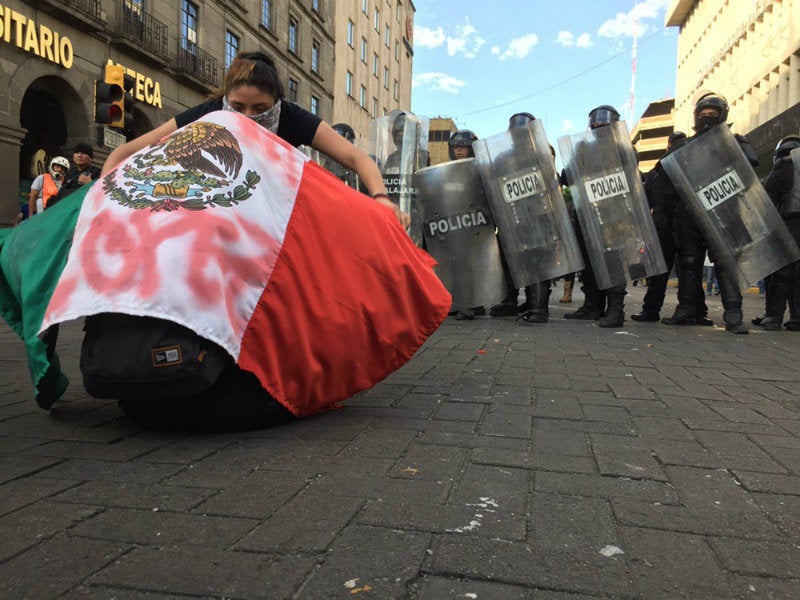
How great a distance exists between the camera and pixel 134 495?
1.71m

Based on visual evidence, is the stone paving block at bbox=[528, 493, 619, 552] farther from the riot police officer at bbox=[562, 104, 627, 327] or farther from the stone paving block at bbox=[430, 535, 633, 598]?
the riot police officer at bbox=[562, 104, 627, 327]

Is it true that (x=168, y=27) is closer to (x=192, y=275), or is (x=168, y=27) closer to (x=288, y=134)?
(x=288, y=134)

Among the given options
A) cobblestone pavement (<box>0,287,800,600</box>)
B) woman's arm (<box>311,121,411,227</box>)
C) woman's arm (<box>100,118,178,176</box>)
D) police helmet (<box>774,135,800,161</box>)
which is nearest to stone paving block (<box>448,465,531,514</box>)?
cobblestone pavement (<box>0,287,800,600</box>)

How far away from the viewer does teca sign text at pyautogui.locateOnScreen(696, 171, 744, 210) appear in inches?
243

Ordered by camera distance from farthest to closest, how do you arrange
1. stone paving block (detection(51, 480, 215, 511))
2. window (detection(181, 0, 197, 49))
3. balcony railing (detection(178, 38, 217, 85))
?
1. window (detection(181, 0, 197, 49))
2. balcony railing (detection(178, 38, 217, 85))
3. stone paving block (detection(51, 480, 215, 511))

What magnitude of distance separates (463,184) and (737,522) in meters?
5.34

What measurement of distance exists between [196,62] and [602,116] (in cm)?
1487

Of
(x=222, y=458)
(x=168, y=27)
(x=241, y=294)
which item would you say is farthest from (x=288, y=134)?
(x=168, y=27)

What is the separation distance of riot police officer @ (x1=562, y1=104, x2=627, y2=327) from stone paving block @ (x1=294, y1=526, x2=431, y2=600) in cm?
543

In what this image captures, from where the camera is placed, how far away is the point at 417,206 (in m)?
6.78

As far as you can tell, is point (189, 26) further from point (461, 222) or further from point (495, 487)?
point (495, 487)

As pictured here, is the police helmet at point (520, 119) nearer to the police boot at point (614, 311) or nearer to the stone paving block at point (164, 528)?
the police boot at point (614, 311)

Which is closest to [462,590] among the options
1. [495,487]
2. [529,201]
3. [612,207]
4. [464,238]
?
[495,487]

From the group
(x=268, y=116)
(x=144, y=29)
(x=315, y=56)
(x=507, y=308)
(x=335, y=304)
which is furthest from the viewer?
(x=315, y=56)
